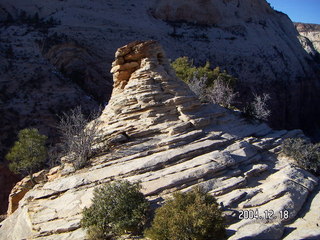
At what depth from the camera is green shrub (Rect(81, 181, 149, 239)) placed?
6543 mm

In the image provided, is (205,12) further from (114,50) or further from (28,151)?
(28,151)

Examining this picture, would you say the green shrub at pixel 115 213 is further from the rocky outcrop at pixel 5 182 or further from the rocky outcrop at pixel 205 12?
the rocky outcrop at pixel 205 12

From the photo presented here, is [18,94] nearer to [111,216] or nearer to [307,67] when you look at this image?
[111,216]

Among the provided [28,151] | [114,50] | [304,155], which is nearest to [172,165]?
[304,155]

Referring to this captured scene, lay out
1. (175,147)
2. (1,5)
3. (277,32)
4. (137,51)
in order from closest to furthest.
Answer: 1. (175,147)
2. (137,51)
3. (1,5)
4. (277,32)

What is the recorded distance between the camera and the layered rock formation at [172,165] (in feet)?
23.4

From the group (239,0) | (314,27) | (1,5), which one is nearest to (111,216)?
(1,5)

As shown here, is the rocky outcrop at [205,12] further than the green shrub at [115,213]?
Yes

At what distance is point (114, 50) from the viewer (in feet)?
98.1

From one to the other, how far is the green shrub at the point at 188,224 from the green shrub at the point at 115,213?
2.32 ft

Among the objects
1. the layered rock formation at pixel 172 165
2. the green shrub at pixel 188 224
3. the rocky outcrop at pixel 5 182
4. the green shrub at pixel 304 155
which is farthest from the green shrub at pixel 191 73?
the green shrub at pixel 188 224

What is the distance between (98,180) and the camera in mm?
8180

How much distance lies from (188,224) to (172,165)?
2.84 meters

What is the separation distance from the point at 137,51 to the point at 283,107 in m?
28.9
